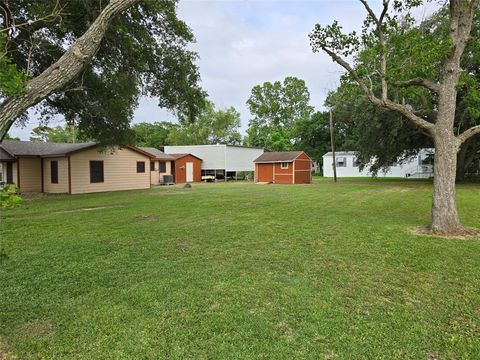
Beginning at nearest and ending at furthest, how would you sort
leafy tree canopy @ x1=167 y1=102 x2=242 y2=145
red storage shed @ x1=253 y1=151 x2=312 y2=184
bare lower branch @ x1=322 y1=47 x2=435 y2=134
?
bare lower branch @ x1=322 y1=47 x2=435 y2=134 → red storage shed @ x1=253 y1=151 x2=312 y2=184 → leafy tree canopy @ x1=167 y1=102 x2=242 y2=145

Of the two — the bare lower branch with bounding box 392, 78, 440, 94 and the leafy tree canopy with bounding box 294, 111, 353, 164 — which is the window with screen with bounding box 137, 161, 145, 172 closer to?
the bare lower branch with bounding box 392, 78, 440, 94

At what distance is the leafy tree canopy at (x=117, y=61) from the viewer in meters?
10.0

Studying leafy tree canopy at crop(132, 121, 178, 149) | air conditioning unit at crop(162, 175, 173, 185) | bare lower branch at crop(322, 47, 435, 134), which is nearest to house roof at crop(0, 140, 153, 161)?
air conditioning unit at crop(162, 175, 173, 185)

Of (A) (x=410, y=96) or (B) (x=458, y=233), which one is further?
(A) (x=410, y=96)

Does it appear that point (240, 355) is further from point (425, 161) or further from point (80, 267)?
point (425, 161)

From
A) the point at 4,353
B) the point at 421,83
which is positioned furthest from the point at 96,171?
the point at 4,353

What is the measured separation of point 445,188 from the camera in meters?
6.98

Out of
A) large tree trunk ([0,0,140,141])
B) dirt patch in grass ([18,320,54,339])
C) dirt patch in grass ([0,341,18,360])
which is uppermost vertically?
large tree trunk ([0,0,140,141])

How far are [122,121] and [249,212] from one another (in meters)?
7.46

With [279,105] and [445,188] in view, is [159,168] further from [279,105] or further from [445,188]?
[279,105]

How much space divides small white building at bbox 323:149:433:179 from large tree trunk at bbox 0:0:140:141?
107ft

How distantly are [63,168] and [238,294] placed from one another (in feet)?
56.5

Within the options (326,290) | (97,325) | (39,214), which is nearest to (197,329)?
(97,325)

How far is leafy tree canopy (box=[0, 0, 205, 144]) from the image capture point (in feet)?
32.9
